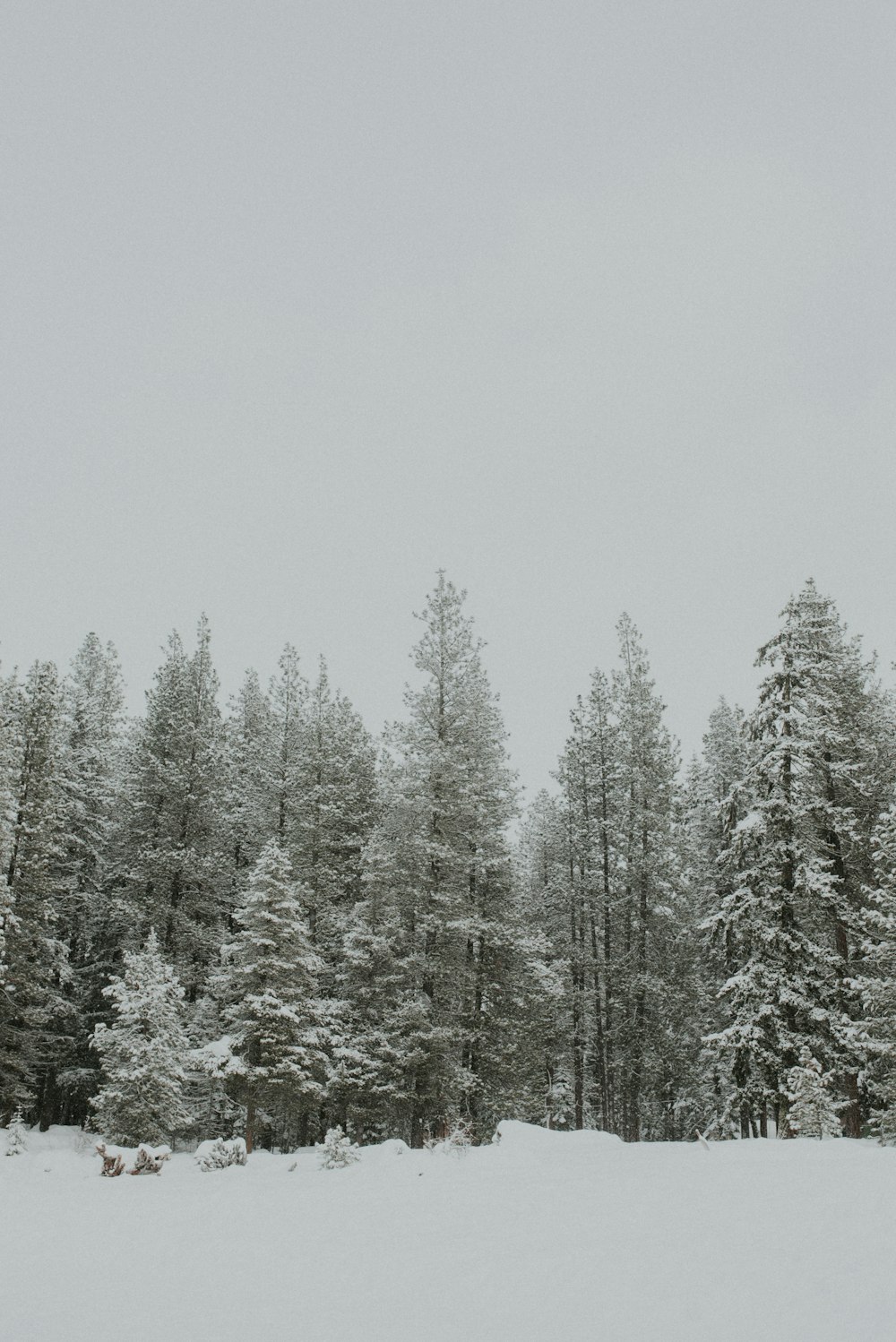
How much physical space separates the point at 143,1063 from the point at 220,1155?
11.9 feet

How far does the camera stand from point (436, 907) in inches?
977

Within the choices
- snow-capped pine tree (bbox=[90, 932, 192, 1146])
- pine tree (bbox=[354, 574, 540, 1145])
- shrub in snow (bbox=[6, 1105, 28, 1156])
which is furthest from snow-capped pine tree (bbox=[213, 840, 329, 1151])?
shrub in snow (bbox=[6, 1105, 28, 1156])

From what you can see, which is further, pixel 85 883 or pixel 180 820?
pixel 85 883

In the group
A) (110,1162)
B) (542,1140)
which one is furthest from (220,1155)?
(542,1140)

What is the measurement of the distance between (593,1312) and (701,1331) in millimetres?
981

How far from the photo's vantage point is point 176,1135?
24672mm

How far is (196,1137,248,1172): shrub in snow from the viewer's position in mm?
17734

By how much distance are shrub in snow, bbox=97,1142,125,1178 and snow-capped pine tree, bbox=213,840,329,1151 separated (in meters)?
3.14

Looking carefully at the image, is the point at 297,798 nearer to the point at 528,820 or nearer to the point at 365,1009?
the point at 365,1009

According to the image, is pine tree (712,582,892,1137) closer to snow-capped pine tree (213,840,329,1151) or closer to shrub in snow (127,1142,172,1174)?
snow-capped pine tree (213,840,329,1151)

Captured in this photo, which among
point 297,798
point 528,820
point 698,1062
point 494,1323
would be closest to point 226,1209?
point 494,1323

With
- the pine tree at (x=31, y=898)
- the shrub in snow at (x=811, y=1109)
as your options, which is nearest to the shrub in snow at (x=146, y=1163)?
the pine tree at (x=31, y=898)

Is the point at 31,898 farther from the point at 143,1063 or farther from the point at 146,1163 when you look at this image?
the point at 146,1163

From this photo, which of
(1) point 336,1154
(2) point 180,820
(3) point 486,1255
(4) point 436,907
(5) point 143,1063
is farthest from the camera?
(2) point 180,820
